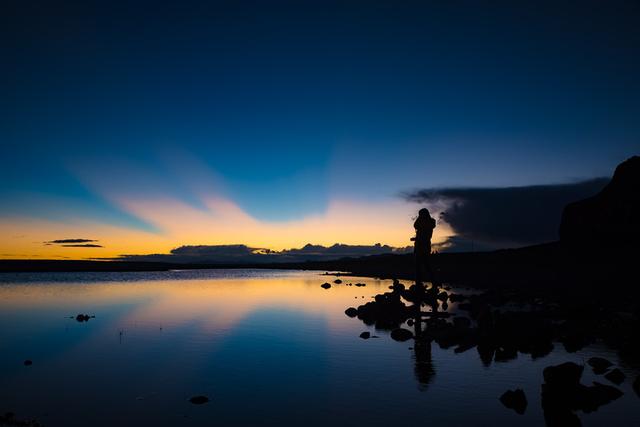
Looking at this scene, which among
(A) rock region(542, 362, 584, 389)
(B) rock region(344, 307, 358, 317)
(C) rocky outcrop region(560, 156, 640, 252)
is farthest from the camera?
(C) rocky outcrop region(560, 156, 640, 252)

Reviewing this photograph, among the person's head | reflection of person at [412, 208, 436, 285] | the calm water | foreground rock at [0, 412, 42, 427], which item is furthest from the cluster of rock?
foreground rock at [0, 412, 42, 427]

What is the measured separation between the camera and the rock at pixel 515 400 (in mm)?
14133

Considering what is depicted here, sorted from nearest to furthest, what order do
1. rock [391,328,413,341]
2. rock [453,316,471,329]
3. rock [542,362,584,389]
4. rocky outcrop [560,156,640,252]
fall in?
rock [542,362,584,389]
rock [453,316,471,329]
rock [391,328,413,341]
rocky outcrop [560,156,640,252]

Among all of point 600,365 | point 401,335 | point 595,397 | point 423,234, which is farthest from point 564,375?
point 423,234

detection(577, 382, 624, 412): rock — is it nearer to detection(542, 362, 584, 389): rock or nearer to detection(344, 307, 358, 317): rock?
detection(542, 362, 584, 389): rock

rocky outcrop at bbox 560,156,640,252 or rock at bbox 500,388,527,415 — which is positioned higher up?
rocky outcrop at bbox 560,156,640,252

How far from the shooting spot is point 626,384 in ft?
53.0

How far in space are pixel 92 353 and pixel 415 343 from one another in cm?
1648

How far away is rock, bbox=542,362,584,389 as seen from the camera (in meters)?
13.4

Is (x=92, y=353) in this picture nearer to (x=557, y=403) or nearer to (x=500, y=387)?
(x=500, y=387)

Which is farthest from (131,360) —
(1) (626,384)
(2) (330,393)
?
(1) (626,384)

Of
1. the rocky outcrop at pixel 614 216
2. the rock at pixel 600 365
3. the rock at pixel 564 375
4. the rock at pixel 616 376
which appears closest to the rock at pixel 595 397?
the rock at pixel 564 375

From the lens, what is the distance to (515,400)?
14273 mm

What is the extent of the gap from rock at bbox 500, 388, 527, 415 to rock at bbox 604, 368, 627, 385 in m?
4.40
